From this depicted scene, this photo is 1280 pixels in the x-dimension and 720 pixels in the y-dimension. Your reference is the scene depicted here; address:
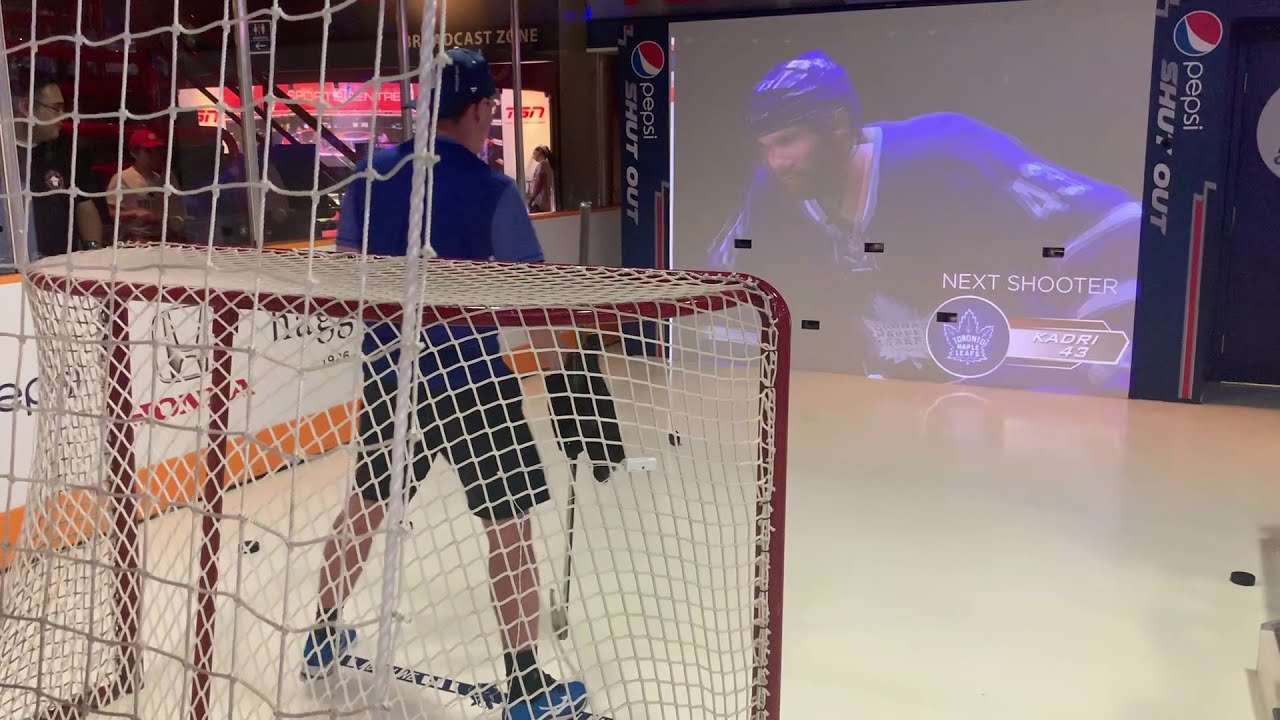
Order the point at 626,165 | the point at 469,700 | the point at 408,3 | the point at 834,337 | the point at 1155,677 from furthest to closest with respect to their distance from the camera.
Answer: the point at 626,165
the point at 834,337
the point at 408,3
the point at 1155,677
the point at 469,700

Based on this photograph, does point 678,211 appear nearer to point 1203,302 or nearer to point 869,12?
point 869,12

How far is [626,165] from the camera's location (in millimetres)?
6461

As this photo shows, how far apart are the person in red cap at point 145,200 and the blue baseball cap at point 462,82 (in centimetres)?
233

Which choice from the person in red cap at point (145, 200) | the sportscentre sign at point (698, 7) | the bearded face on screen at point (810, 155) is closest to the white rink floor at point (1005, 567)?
the bearded face on screen at point (810, 155)

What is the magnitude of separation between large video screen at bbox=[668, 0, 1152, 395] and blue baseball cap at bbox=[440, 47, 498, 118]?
160 inches

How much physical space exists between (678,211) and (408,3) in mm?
2071

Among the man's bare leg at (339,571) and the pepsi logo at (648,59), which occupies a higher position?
the pepsi logo at (648,59)

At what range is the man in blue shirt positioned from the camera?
1984 millimetres

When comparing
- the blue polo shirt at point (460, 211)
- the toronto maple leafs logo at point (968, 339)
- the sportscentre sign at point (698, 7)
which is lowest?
the toronto maple leafs logo at point (968, 339)

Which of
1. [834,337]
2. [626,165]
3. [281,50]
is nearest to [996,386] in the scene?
[834,337]

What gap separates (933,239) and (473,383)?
4367 millimetres

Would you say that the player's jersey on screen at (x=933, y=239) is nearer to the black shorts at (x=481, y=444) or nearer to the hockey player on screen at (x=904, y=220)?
the hockey player on screen at (x=904, y=220)

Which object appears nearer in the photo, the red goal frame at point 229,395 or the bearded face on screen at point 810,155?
the red goal frame at point 229,395

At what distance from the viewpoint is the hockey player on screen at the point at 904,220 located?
17.7 feet
